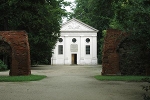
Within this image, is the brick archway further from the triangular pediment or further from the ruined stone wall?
the triangular pediment

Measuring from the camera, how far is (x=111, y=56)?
22047 mm

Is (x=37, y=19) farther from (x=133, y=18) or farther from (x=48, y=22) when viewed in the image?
(x=133, y=18)

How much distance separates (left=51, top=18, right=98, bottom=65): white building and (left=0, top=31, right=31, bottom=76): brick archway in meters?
36.5

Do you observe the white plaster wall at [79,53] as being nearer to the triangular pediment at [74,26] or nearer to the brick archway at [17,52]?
the triangular pediment at [74,26]

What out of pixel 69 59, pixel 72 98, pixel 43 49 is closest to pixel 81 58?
pixel 69 59

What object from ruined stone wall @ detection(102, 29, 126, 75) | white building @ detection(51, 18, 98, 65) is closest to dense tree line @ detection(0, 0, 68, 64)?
ruined stone wall @ detection(102, 29, 126, 75)

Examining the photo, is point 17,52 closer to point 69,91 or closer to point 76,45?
point 69,91

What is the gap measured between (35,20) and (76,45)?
26145mm

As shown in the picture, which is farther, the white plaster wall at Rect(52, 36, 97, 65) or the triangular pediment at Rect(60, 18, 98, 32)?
the triangular pediment at Rect(60, 18, 98, 32)

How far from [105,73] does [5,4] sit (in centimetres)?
1364

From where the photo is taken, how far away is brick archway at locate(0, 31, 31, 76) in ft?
66.0

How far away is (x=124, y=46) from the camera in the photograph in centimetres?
2223

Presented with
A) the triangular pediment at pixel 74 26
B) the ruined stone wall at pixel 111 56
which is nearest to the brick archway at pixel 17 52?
the ruined stone wall at pixel 111 56

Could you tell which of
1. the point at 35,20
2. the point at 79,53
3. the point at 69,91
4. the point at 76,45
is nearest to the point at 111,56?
the point at 69,91
